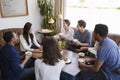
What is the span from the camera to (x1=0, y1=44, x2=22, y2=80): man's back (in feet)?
6.73

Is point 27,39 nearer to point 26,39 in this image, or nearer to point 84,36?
point 26,39

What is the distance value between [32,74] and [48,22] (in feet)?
6.99

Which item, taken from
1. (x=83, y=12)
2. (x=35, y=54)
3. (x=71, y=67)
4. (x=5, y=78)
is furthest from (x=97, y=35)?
(x=83, y=12)

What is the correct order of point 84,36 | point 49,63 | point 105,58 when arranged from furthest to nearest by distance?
point 84,36 → point 105,58 → point 49,63

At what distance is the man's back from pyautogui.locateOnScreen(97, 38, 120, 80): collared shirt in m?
1.12

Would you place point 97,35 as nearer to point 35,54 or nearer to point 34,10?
point 35,54

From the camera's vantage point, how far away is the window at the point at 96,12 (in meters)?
3.99

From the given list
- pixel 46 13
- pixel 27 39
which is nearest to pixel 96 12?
pixel 46 13

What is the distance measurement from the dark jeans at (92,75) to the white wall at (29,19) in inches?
97.6

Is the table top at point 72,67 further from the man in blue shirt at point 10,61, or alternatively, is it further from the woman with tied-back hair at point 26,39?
the woman with tied-back hair at point 26,39

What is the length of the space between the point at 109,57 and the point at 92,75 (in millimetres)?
417

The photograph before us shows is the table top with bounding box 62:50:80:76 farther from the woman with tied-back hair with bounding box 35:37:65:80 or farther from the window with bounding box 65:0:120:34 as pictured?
the window with bounding box 65:0:120:34

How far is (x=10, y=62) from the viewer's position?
206 centimetres

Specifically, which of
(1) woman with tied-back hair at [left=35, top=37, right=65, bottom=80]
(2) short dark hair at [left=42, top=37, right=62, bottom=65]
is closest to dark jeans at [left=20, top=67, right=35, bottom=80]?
(1) woman with tied-back hair at [left=35, top=37, right=65, bottom=80]
